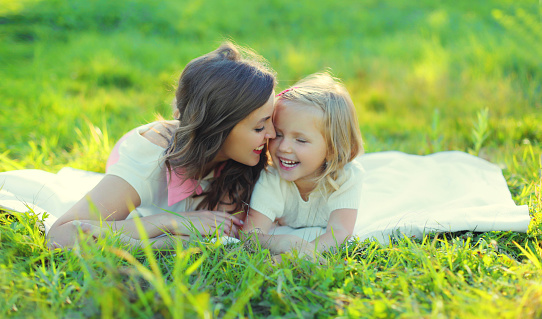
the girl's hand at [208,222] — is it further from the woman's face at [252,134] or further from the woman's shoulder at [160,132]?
the woman's shoulder at [160,132]

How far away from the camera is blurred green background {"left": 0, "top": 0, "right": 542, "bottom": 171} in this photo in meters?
4.27

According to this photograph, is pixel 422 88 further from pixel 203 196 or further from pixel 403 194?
pixel 203 196

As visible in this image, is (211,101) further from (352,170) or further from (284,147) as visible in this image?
(352,170)

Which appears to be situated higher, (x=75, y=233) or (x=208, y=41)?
(x=208, y=41)

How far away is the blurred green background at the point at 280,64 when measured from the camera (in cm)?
427

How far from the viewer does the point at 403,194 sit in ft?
10.8

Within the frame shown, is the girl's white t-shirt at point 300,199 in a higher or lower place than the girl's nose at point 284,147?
lower

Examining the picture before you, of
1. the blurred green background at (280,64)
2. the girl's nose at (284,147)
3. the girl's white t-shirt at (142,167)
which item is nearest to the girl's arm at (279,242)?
the girl's nose at (284,147)

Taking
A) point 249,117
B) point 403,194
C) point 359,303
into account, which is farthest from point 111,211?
point 403,194

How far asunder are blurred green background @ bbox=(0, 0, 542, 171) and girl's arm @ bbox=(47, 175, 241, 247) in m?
0.90

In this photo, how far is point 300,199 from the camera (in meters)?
2.75

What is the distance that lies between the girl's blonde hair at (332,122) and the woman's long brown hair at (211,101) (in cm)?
20

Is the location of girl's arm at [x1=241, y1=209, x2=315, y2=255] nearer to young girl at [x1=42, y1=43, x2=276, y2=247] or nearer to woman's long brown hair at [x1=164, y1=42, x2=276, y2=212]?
young girl at [x1=42, y1=43, x2=276, y2=247]

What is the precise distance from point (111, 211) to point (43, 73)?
406cm
